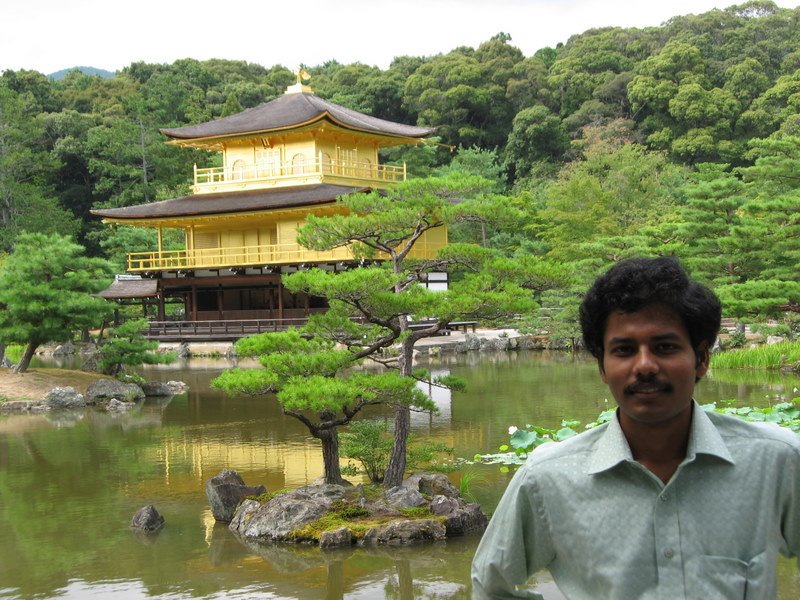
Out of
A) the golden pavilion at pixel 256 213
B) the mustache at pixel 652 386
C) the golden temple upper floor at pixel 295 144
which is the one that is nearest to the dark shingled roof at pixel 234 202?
the golden pavilion at pixel 256 213

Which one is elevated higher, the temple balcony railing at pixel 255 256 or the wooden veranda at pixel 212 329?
the temple balcony railing at pixel 255 256

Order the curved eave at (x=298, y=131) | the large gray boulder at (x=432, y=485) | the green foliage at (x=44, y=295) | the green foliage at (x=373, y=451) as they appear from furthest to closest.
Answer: the curved eave at (x=298, y=131) → the green foliage at (x=44, y=295) → the green foliage at (x=373, y=451) → the large gray boulder at (x=432, y=485)

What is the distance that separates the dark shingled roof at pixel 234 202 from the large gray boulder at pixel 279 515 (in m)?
16.0

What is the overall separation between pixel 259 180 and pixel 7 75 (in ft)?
71.1

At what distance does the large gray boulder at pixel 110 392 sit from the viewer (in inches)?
603

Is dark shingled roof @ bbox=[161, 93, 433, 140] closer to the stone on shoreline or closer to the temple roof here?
the temple roof

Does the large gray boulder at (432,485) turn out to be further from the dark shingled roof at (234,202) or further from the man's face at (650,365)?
the dark shingled roof at (234,202)

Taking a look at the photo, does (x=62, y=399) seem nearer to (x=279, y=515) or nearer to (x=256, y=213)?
(x=279, y=515)

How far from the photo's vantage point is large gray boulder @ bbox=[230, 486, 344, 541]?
7.34m

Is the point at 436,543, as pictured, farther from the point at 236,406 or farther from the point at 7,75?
the point at 7,75

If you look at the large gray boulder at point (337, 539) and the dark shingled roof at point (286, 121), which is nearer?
the large gray boulder at point (337, 539)

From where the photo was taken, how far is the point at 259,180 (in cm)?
2622

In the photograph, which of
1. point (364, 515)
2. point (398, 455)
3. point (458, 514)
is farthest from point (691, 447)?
point (398, 455)

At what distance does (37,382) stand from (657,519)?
15668mm
